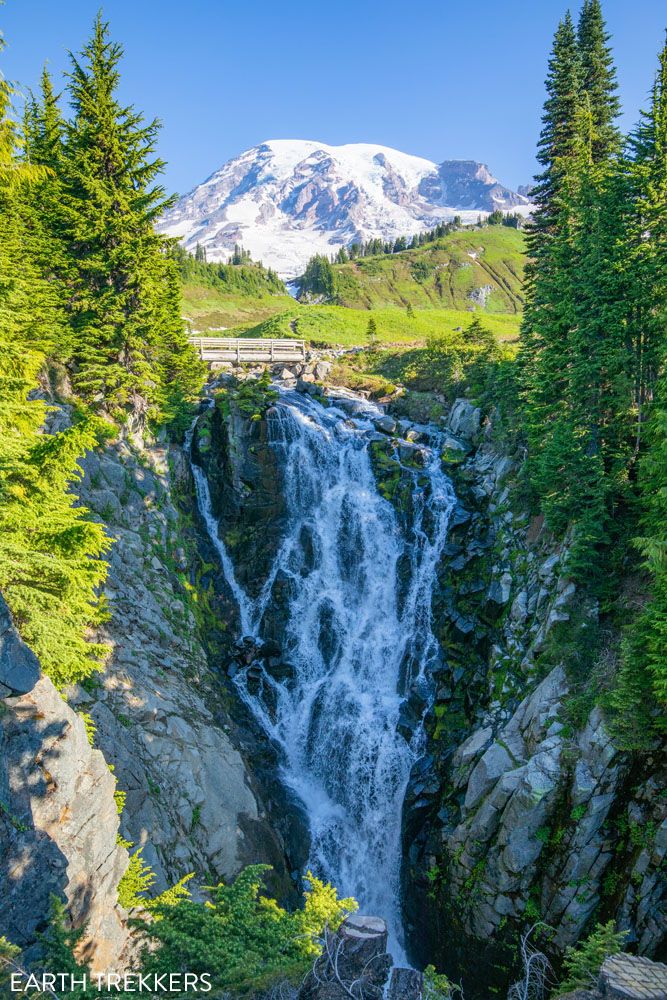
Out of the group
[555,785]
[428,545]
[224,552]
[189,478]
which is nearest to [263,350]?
[189,478]

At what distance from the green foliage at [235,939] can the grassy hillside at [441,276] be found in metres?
123

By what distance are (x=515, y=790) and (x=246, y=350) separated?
3586 cm

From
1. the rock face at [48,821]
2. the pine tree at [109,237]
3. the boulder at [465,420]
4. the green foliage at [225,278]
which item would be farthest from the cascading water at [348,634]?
the green foliage at [225,278]

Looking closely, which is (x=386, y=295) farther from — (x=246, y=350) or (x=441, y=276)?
(x=246, y=350)

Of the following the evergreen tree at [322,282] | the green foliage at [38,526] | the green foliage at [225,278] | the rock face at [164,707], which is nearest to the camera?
the green foliage at [38,526]

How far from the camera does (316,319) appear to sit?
232 ft

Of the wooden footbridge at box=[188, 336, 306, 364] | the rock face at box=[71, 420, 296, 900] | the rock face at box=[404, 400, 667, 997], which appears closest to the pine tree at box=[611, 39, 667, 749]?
the rock face at box=[404, 400, 667, 997]

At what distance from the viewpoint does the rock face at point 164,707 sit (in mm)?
16062

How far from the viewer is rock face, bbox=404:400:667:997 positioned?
13828 mm

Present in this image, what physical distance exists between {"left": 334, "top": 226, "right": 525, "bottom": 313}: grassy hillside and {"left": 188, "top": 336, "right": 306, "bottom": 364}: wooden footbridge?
272 ft

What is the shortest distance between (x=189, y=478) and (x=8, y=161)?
19.2m

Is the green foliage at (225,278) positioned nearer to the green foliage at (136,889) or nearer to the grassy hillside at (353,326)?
the grassy hillside at (353,326)

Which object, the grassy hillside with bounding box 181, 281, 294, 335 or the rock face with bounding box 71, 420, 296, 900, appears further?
the grassy hillside with bounding box 181, 281, 294, 335

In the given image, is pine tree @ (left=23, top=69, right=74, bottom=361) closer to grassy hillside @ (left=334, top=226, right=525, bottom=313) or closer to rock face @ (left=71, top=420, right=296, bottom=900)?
rock face @ (left=71, top=420, right=296, bottom=900)
